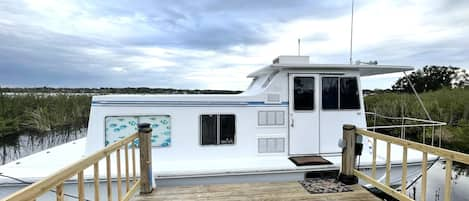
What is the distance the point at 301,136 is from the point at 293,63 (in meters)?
1.25

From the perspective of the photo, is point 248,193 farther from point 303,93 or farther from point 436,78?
point 436,78

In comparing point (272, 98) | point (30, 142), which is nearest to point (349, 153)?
point (272, 98)

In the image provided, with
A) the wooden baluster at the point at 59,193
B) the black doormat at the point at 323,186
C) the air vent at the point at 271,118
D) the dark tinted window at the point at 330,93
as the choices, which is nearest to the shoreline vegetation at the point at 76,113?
the air vent at the point at 271,118

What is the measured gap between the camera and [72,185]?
148 inches

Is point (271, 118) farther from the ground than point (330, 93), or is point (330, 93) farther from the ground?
point (330, 93)

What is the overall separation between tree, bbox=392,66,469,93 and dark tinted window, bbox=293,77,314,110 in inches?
848

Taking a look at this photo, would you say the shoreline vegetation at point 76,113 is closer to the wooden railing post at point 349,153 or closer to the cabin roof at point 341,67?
the cabin roof at point 341,67

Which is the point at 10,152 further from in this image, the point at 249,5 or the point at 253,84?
the point at 249,5

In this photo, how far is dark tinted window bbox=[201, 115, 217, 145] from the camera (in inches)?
180

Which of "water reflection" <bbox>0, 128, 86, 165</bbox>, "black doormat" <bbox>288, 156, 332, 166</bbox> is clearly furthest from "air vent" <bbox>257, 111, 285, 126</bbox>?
"water reflection" <bbox>0, 128, 86, 165</bbox>

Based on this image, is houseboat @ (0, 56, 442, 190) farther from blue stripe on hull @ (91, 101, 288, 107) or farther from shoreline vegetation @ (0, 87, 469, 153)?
shoreline vegetation @ (0, 87, 469, 153)

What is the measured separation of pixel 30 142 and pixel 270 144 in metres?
8.20

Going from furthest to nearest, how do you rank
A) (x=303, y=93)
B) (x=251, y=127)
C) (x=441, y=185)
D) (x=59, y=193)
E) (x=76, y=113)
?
(x=76, y=113) → (x=441, y=185) → (x=303, y=93) → (x=251, y=127) → (x=59, y=193)

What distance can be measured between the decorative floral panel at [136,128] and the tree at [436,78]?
76.4ft
